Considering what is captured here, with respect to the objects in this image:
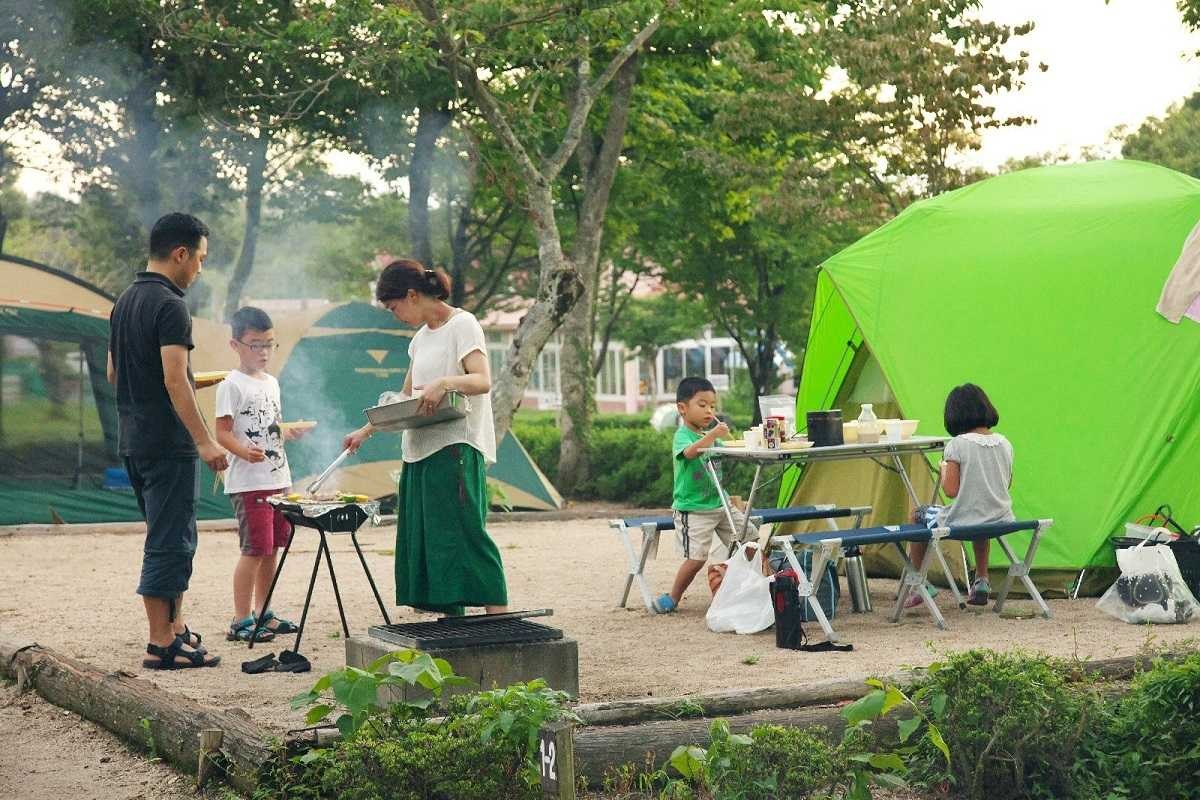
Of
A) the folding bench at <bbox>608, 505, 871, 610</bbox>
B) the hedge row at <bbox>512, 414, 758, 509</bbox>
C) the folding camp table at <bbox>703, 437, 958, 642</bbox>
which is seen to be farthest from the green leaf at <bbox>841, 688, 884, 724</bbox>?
the hedge row at <bbox>512, 414, 758, 509</bbox>

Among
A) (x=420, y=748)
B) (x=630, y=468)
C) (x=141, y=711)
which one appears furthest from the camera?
(x=630, y=468)

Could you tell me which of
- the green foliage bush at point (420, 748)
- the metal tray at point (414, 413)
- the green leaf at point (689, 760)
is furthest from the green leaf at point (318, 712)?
the metal tray at point (414, 413)

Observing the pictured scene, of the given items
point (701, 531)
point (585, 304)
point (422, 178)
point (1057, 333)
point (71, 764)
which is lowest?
point (71, 764)

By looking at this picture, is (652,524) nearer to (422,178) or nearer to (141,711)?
(141,711)

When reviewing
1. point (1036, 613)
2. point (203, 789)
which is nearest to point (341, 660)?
point (203, 789)

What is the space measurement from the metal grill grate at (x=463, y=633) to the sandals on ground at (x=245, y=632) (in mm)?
1727

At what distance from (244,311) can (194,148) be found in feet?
41.2

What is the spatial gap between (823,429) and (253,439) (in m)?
2.88

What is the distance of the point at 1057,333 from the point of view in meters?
8.73

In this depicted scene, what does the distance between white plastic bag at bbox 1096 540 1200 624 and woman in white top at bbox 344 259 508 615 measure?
334cm

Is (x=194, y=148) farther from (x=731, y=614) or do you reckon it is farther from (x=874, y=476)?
(x=731, y=614)

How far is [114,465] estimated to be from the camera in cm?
1409

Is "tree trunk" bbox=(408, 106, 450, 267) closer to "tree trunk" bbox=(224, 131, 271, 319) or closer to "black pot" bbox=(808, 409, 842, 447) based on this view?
"tree trunk" bbox=(224, 131, 271, 319)

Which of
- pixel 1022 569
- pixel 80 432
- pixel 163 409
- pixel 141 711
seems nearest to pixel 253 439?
pixel 163 409
